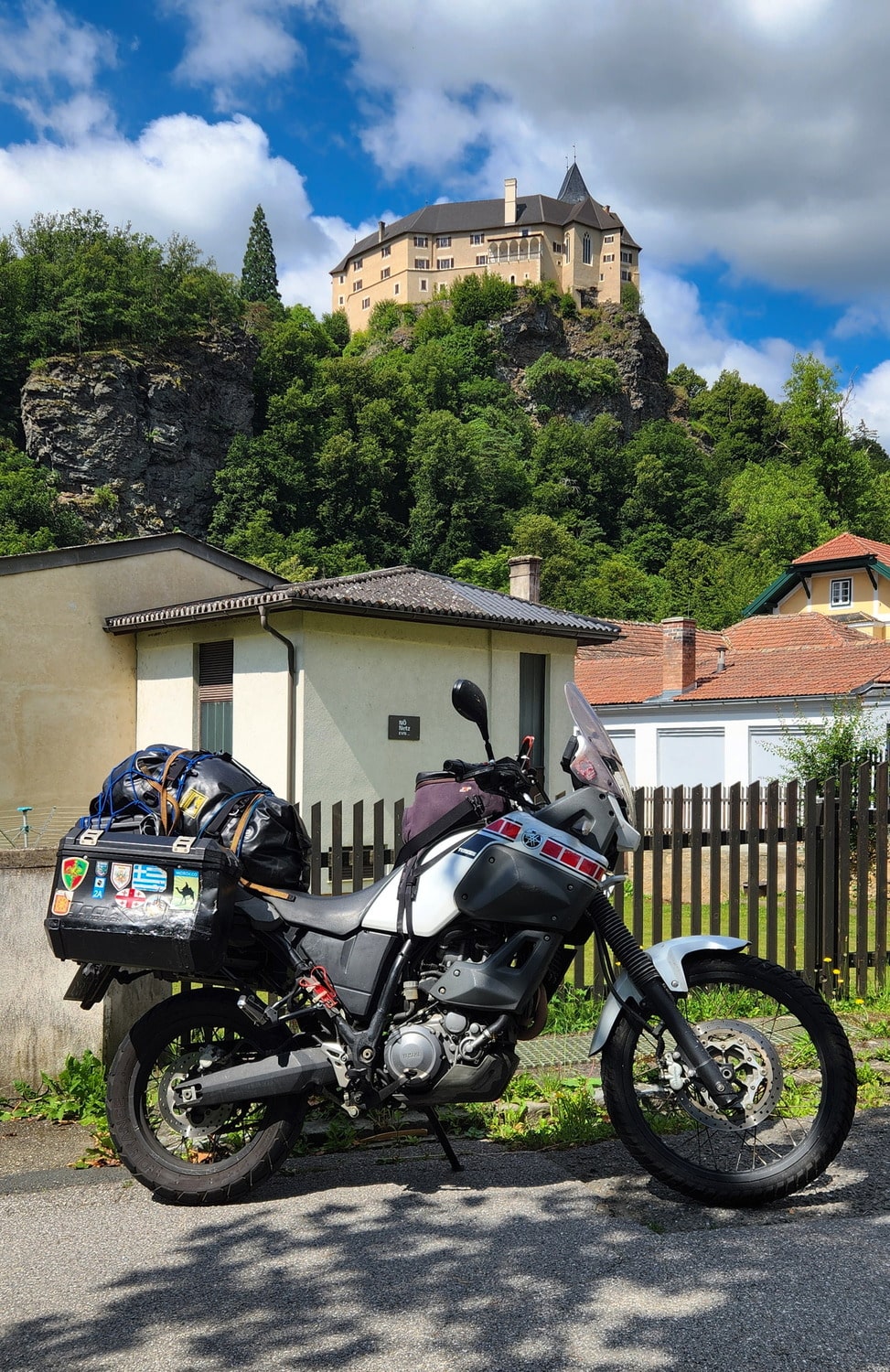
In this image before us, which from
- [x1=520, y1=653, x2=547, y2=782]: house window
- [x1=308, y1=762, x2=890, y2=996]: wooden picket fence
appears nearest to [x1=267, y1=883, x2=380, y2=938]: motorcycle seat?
[x1=308, y1=762, x2=890, y2=996]: wooden picket fence

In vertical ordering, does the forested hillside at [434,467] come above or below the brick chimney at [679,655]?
above

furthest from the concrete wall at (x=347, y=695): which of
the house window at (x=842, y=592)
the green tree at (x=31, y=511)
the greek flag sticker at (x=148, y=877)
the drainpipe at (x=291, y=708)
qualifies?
the green tree at (x=31, y=511)

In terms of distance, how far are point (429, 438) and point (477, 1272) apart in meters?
81.0

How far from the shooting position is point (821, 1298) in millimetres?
2971

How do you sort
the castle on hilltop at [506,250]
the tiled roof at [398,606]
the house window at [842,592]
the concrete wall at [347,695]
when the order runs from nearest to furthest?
the tiled roof at [398,606] → the concrete wall at [347,695] → the house window at [842,592] → the castle on hilltop at [506,250]

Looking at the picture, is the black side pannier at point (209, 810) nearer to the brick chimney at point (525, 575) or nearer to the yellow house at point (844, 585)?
the brick chimney at point (525, 575)

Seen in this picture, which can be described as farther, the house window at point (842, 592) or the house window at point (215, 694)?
the house window at point (842, 592)

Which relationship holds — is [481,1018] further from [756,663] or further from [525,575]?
[756,663]

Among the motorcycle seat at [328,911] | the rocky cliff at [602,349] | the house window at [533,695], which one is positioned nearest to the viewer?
the motorcycle seat at [328,911]

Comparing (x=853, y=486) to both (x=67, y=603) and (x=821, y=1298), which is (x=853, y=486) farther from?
(x=821, y=1298)

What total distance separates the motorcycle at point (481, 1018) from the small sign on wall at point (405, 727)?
47.2ft

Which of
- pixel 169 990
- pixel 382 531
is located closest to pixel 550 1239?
pixel 169 990

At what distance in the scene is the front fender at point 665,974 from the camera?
3.80 metres

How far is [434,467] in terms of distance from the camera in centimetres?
8031
